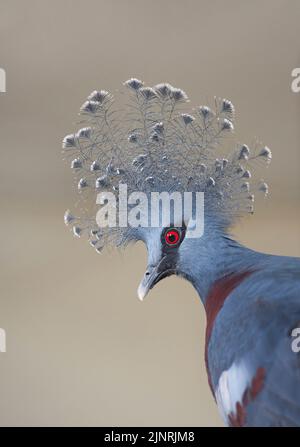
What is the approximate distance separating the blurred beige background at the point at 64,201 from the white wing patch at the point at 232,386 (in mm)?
762

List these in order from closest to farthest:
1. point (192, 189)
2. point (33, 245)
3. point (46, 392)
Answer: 1. point (192, 189)
2. point (46, 392)
3. point (33, 245)

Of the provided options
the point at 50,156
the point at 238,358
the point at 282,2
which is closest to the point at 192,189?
the point at 238,358

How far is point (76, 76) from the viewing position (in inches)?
73.3

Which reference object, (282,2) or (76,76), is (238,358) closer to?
(76,76)

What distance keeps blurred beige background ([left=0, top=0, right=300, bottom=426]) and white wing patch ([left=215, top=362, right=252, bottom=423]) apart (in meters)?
0.76

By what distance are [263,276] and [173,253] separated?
0.22m

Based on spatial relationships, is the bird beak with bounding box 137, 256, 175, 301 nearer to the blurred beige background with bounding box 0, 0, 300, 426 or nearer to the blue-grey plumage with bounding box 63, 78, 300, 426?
the blue-grey plumage with bounding box 63, 78, 300, 426

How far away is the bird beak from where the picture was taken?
108cm

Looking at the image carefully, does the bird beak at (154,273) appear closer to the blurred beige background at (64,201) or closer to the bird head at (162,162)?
the bird head at (162,162)

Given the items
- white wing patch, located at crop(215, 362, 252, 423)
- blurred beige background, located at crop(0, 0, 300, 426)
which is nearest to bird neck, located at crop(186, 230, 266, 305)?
white wing patch, located at crop(215, 362, 252, 423)

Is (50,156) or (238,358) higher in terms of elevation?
(50,156)

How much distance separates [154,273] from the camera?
1092mm

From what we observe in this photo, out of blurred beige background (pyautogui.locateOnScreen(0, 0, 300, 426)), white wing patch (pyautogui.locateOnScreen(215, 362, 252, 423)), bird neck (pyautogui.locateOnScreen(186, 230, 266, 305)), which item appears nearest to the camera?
white wing patch (pyautogui.locateOnScreen(215, 362, 252, 423))

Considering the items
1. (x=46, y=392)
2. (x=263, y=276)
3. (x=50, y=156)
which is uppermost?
(x=50, y=156)
